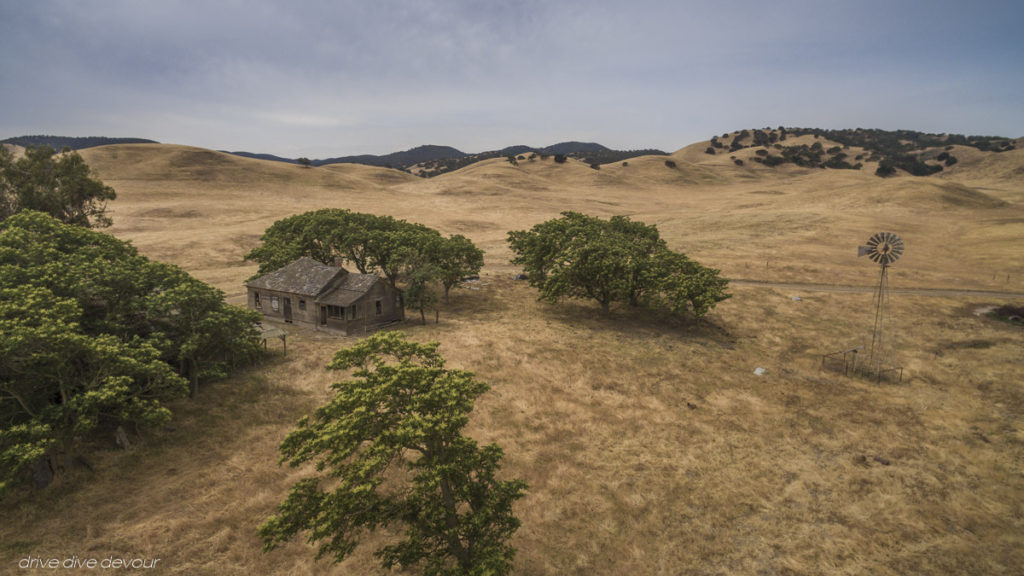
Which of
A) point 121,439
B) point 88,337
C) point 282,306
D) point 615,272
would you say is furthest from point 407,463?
point 282,306

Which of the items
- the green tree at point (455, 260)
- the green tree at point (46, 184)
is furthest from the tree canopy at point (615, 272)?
the green tree at point (46, 184)

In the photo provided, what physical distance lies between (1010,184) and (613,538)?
16923cm

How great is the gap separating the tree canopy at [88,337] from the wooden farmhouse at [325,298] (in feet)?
25.7

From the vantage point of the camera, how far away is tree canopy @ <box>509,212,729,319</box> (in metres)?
35.7

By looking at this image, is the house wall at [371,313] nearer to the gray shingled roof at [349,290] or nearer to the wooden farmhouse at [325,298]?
the wooden farmhouse at [325,298]

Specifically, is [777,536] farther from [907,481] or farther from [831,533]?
[907,481]

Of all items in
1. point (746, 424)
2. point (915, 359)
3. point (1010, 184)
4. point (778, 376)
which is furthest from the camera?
point (1010, 184)

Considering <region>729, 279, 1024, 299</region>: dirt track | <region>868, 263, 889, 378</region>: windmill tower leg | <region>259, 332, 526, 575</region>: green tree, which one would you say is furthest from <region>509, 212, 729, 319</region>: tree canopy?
<region>259, 332, 526, 575</region>: green tree

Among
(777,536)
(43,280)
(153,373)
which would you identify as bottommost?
(777,536)

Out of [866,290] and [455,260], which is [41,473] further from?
[866,290]

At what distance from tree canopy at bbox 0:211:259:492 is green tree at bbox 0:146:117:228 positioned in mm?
26729

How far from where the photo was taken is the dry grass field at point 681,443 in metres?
15.0

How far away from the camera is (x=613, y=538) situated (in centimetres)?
1575

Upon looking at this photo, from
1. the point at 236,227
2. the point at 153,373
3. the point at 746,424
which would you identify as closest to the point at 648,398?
the point at 746,424
